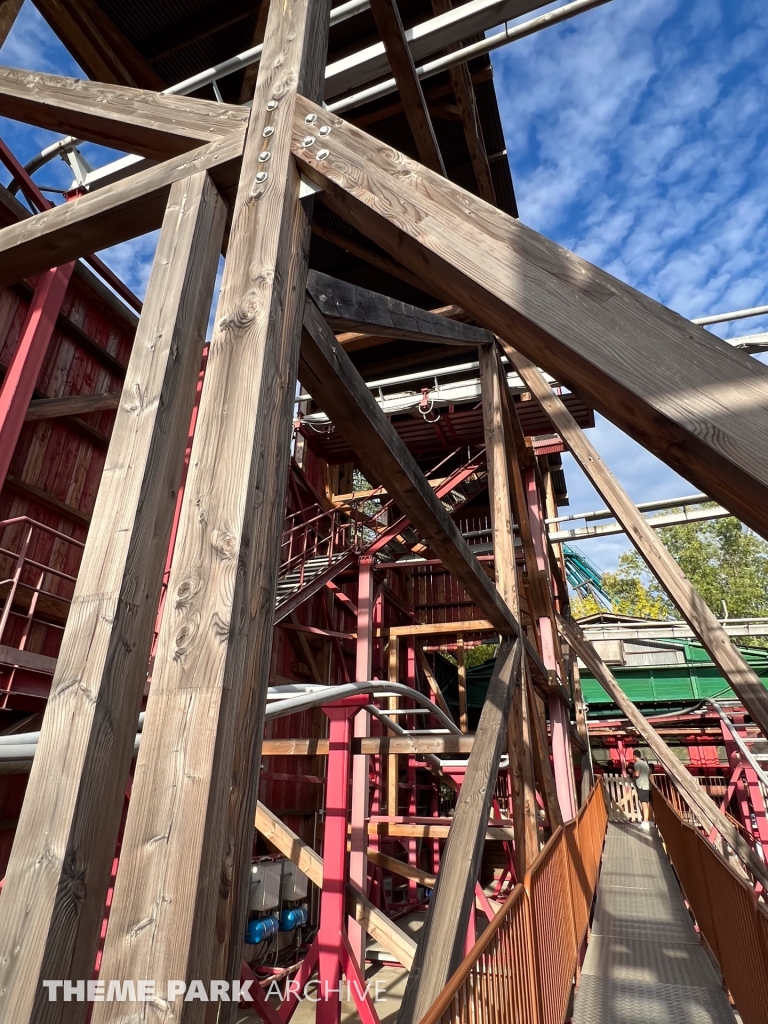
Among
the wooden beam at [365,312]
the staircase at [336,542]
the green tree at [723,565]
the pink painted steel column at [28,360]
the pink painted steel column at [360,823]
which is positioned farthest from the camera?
the green tree at [723,565]

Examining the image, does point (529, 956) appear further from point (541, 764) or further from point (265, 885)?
point (265, 885)

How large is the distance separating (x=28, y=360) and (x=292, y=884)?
806 cm

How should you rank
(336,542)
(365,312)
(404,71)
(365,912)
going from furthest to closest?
(336,542)
(404,71)
(365,912)
(365,312)

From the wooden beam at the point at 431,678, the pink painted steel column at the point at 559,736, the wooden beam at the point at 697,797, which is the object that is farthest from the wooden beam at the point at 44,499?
the wooden beam at the point at 431,678

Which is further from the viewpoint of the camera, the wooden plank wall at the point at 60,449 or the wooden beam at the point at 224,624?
the wooden plank wall at the point at 60,449

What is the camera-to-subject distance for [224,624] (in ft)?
4.62

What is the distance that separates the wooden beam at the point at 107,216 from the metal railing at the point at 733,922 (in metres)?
4.79

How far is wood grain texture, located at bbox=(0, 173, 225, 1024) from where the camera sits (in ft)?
3.94

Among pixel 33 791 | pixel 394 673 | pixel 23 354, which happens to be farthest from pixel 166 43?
pixel 394 673

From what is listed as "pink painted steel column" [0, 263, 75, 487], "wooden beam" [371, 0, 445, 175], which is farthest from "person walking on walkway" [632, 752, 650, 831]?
"pink painted steel column" [0, 263, 75, 487]

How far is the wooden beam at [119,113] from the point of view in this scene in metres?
2.20

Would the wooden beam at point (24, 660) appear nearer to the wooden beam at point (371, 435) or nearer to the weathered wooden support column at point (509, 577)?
the wooden beam at point (371, 435)

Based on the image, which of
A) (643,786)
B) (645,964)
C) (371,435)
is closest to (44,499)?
(371,435)

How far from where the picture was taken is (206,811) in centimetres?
123
